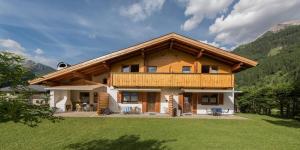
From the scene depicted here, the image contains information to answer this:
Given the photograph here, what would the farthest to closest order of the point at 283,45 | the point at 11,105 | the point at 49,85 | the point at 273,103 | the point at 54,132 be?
the point at 283,45 → the point at 273,103 → the point at 49,85 → the point at 54,132 → the point at 11,105

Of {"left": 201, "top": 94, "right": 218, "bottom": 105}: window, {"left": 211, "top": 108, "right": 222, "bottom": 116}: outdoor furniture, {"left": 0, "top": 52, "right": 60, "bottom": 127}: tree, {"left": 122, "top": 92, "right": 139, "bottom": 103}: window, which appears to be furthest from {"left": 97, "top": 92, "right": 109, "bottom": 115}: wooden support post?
{"left": 0, "top": 52, "right": 60, "bottom": 127}: tree

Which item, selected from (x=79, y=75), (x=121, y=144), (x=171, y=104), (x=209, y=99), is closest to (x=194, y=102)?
(x=209, y=99)

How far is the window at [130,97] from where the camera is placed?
832 inches

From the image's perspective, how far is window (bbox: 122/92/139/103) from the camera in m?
21.1

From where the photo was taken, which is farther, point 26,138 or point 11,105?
point 26,138

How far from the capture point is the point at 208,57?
21.3 m

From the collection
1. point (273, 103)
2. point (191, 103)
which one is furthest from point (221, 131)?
point (273, 103)

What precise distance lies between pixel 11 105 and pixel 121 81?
50.7ft

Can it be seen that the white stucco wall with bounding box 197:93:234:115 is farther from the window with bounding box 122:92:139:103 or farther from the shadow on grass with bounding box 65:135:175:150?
the shadow on grass with bounding box 65:135:175:150

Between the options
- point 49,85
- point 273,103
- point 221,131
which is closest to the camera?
point 221,131

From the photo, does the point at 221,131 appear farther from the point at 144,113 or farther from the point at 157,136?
the point at 144,113

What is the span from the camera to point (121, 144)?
9461mm

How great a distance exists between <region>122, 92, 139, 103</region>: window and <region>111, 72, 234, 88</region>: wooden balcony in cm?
126

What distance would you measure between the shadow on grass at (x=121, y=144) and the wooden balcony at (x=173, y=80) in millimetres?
10052
